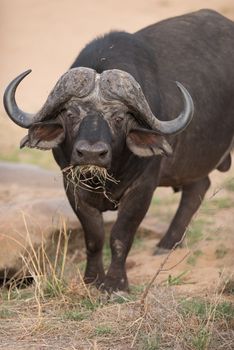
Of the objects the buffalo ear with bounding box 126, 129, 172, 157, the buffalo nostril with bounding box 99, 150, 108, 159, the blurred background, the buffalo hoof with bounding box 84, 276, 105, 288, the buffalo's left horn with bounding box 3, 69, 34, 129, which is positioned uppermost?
the buffalo's left horn with bounding box 3, 69, 34, 129

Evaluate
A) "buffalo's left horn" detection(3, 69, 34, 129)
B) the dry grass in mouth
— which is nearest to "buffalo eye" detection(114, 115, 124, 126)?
the dry grass in mouth

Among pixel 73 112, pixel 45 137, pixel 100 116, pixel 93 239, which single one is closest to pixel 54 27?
pixel 93 239

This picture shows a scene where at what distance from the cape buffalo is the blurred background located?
19.6 feet

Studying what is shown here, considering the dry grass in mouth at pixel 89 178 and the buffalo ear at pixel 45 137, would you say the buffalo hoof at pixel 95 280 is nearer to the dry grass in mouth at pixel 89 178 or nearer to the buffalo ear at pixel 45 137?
the dry grass in mouth at pixel 89 178

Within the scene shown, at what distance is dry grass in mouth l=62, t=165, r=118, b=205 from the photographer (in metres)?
5.87

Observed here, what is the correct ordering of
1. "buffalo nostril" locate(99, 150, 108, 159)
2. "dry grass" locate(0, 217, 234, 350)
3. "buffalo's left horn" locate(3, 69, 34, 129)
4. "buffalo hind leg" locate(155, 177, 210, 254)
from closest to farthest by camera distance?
"dry grass" locate(0, 217, 234, 350) → "buffalo nostril" locate(99, 150, 108, 159) → "buffalo's left horn" locate(3, 69, 34, 129) → "buffalo hind leg" locate(155, 177, 210, 254)

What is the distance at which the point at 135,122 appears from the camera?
621cm

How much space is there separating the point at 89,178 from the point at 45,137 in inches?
18.1

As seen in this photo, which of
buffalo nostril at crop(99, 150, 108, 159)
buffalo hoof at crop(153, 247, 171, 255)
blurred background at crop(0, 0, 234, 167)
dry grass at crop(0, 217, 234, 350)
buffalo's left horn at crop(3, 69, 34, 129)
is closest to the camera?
dry grass at crop(0, 217, 234, 350)

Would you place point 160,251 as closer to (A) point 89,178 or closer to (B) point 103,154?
(A) point 89,178

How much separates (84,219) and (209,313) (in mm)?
1649

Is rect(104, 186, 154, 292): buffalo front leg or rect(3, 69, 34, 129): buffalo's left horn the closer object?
rect(3, 69, 34, 129): buffalo's left horn

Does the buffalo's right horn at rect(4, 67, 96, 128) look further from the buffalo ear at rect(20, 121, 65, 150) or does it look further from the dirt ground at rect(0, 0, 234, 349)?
the dirt ground at rect(0, 0, 234, 349)

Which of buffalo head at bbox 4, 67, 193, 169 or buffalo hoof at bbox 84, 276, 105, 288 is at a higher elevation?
buffalo head at bbox 4, 67, 193, 169
